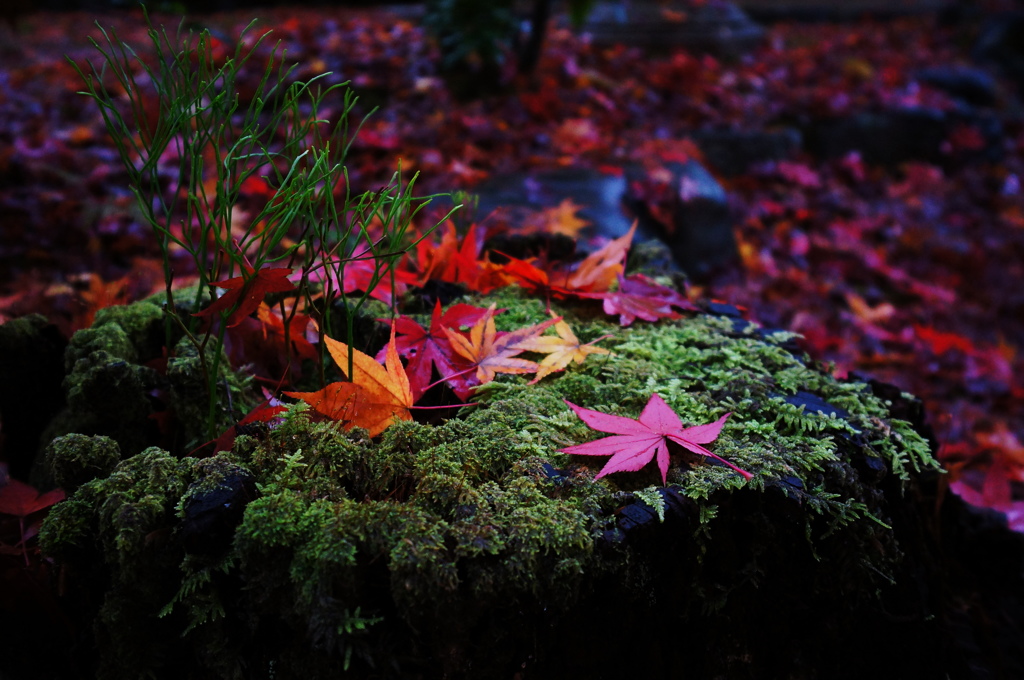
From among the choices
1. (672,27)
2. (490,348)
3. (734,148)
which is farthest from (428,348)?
(672,27)

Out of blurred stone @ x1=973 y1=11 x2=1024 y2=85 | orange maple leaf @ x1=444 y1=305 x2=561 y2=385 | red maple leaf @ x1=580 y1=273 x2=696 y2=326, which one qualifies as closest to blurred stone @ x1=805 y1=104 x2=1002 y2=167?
blurred stone @ x1=973 y1=11 x2=1024 y2=85

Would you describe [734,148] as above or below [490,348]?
below

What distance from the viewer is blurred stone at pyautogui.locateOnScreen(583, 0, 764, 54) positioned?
6.32m

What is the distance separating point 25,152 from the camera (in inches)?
142

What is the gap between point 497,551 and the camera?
0.91 meters

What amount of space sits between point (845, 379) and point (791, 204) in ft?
12.2

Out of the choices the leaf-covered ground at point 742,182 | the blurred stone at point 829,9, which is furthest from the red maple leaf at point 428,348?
the blurred stone at point 829,9

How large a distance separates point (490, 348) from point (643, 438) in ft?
1.27

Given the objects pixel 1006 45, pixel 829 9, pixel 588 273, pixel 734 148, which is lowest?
pixel 734 148

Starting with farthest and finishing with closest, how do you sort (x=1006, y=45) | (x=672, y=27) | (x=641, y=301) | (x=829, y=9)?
(x=829, y=9) → (x=1006, y=45) → (x=672, y=27) → (x=641, y=301)

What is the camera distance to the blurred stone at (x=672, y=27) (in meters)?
6.32

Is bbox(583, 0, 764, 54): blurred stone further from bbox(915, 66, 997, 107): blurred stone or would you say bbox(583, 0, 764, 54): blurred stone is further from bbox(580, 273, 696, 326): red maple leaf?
bbox(580, 273, 696, 326): red maple leaf

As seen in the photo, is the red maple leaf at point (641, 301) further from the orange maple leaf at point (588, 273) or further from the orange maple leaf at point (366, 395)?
the orange maple leaf at point (366, 395)

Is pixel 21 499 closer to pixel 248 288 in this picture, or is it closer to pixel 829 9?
pixel 248 288
